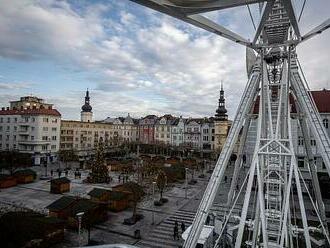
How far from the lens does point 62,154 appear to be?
6056cm

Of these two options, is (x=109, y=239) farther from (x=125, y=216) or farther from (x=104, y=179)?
(x=104, y=179)

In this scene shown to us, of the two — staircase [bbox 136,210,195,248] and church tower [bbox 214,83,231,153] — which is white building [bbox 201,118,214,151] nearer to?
church tower [bbox 214,83,231,153]

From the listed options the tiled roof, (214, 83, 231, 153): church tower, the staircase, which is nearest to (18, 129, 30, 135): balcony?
the tiled roof

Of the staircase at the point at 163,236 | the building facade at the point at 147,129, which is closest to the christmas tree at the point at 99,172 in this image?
the staircase at the point at 163,236

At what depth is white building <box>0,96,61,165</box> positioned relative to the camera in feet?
213

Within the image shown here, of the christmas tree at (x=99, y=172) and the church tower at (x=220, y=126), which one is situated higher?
the church tower at (x=220, y=126)

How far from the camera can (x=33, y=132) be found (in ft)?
213

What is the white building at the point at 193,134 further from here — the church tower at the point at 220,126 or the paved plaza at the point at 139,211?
the paved plaza at the point at 139,211

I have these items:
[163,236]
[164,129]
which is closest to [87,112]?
[164,129]

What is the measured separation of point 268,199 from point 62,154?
2049 inches

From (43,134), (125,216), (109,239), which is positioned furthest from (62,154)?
(109,239)

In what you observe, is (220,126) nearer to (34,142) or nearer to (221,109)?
(221,109)

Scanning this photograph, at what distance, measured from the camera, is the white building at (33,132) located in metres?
65.0

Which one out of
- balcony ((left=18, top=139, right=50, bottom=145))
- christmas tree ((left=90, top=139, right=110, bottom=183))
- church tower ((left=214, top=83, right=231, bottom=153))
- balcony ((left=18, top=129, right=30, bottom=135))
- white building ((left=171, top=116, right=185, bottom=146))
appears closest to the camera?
christmas tree ((left=90, top=139, right=110, bottom=183))
